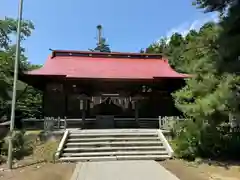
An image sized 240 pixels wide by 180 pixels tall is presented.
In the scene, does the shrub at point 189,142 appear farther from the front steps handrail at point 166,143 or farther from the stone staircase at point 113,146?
the stone staircase at point 113,146

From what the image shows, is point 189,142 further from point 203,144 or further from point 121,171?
point 121,171

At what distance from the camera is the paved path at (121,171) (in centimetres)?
797

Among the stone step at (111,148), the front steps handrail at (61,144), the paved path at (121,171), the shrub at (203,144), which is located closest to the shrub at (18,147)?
the front steps handrail at (61,144)

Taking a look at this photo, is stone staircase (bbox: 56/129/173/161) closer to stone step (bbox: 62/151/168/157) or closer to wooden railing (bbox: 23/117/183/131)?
stone step (bbox: 62/151/168/157)

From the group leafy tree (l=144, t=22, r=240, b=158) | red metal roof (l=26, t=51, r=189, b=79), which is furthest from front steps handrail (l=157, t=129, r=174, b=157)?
red metal roof (l=26, t=51, r=189, b=79)

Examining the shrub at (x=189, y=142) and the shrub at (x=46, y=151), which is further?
the shrub at (x=189, y=142)

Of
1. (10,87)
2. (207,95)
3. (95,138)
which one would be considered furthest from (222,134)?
(10,87)

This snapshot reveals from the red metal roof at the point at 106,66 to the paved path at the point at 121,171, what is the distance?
26.2 ft

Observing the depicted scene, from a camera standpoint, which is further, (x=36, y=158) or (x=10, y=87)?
(x=10, y=87)

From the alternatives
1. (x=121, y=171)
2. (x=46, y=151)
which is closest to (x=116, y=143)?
(x=46, y=151)

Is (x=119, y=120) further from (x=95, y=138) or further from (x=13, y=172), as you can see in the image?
(x=13, y=172)

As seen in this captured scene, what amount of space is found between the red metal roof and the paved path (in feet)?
26.2

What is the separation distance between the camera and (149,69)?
1978 cm

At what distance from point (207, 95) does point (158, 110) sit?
8.83 m
